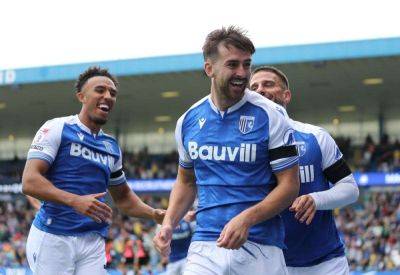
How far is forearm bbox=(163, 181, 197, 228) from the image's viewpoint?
530cm

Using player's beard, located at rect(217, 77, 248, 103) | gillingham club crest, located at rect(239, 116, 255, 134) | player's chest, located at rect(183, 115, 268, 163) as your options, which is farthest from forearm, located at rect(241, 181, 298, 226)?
player's beard, located at rect(217, 77, 248, 103)

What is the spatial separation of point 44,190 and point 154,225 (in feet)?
87.4

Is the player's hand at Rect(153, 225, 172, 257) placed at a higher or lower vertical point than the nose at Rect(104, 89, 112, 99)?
lower

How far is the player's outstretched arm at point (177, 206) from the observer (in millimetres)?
5121

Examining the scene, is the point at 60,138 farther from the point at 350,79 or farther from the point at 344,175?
the point at 350,79

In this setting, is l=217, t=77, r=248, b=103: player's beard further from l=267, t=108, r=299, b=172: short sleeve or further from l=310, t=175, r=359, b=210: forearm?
l=310, t=175, r=359, b=210: forearm

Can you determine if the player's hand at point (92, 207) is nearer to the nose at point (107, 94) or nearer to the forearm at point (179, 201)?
the forearm at point (179, 201)

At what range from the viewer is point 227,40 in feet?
16.2

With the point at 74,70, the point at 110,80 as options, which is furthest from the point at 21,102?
the point at 110,80

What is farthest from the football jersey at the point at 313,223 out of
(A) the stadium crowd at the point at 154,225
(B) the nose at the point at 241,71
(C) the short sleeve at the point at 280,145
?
(A) the stadium crowd at the point at 154,225

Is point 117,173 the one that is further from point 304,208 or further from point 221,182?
point 221,182

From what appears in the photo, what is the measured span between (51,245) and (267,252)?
2571 mm

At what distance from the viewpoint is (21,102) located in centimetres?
3941

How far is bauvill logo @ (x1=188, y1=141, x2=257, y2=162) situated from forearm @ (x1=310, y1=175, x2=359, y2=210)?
3.00 ft
